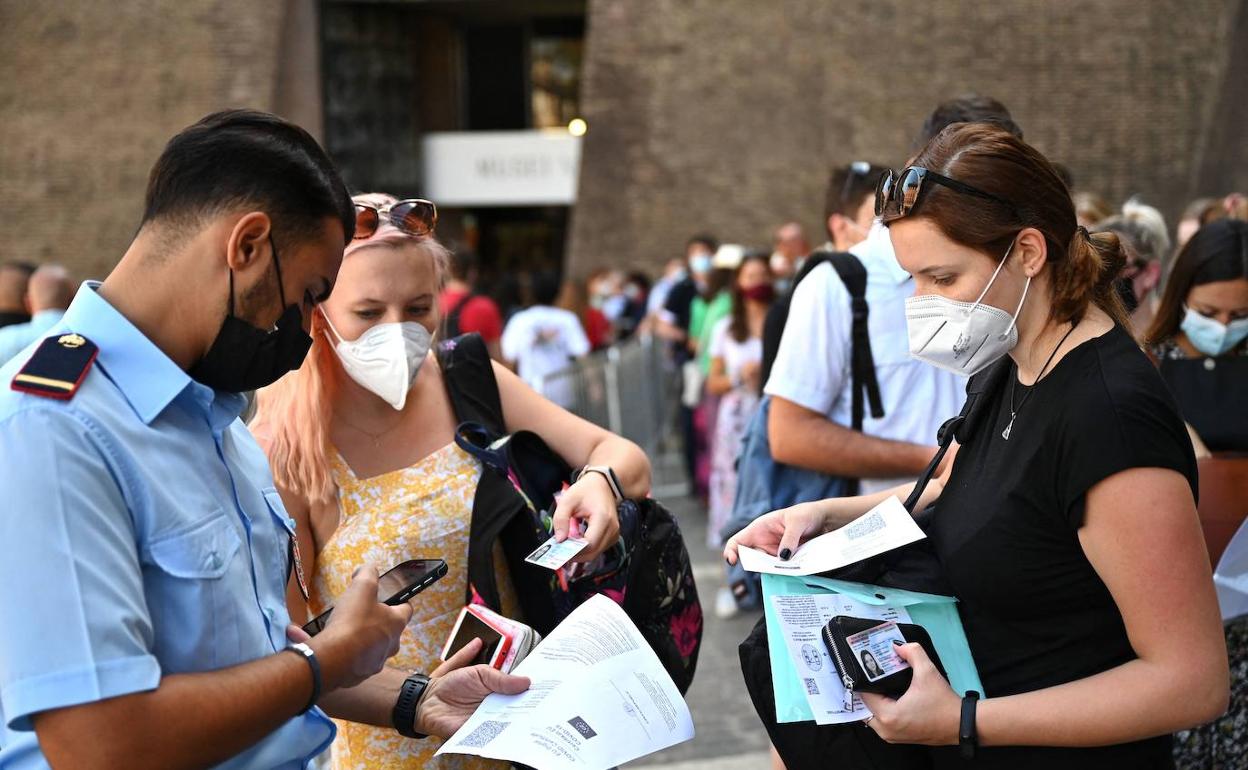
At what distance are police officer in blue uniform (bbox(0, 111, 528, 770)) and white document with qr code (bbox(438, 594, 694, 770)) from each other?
0.29 m

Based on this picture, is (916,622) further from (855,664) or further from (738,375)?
(738,375)

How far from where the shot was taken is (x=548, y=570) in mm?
2477

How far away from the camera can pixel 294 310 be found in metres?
1.75

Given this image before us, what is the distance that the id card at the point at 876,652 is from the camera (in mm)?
1925

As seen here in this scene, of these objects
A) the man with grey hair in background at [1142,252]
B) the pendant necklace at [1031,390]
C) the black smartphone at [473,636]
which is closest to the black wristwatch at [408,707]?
the black smartphone at [473,636]

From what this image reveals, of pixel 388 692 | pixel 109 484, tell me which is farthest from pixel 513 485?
pixel 109 484

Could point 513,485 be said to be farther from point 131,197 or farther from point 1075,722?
point 131,197

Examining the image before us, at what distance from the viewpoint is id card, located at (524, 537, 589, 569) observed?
2.28 meters

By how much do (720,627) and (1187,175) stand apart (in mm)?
16460

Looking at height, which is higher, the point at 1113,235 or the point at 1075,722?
the point at 1113,235

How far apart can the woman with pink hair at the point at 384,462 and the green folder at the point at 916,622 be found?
0.50 m

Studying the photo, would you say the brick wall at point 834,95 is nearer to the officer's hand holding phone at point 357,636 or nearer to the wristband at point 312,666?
the officer's hand holding phone at point 357,636

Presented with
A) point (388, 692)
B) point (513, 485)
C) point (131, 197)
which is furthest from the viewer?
point (131, 197)

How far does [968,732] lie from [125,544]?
50.3 inches
